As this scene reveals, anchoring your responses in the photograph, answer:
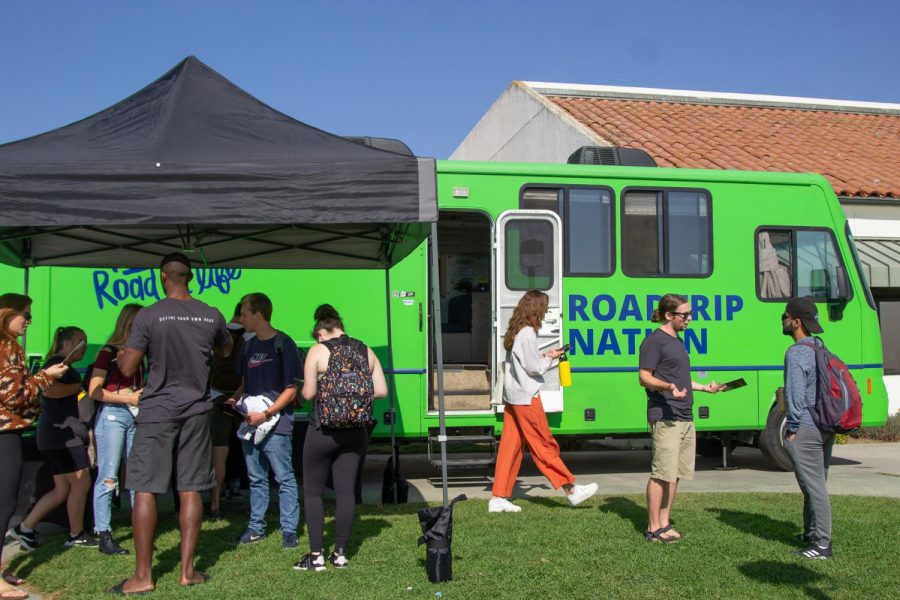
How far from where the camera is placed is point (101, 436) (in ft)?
20.1

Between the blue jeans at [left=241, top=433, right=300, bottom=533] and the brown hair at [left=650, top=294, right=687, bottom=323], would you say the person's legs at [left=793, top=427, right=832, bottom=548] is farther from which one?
the blue jeans at [left=241, top=433, right=300, bottom=533]

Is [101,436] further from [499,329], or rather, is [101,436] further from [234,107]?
[499,329]

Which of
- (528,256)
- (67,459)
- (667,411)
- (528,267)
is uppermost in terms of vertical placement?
(528,256)

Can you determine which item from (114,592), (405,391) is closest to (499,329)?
(405,391)

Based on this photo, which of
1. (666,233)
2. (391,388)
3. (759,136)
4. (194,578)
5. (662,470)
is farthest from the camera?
(759,136)

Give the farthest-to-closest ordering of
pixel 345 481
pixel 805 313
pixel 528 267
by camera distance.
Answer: pixel 528 267 → pixel 805 313 → pixel 345 481

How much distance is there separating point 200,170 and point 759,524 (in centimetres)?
485

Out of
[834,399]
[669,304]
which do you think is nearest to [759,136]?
[669,304]

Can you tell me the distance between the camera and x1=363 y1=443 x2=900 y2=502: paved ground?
857 cm

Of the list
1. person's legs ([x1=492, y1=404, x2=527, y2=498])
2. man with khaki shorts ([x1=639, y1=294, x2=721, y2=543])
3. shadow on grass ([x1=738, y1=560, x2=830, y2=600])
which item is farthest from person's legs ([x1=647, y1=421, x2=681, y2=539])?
person's legs ([x1=492, y1=404, x2=527, y2=498])

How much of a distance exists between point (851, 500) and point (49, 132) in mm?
7087

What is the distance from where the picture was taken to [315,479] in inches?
217

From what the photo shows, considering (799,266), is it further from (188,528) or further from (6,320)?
(6,320)

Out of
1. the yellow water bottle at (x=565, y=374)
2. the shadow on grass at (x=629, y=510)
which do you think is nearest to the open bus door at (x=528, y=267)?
the yellow water bottle at (x=565, y=374)
